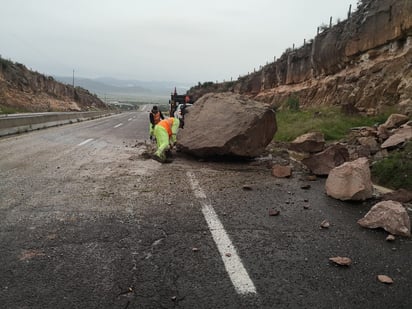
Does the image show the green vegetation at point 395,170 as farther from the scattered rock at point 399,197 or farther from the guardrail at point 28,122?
the guardrail at point 28,122

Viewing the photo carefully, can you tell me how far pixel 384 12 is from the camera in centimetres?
1597

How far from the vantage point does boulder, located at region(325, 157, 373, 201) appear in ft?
18.6

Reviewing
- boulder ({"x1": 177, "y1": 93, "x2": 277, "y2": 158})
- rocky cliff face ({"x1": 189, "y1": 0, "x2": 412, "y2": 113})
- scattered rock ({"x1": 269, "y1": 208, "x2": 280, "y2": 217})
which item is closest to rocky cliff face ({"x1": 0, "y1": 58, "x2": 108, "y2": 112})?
rocky cliff face ({"x1": 189, "y1": 0, "x2": 412, "y2": 113})

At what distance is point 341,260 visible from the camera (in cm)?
352

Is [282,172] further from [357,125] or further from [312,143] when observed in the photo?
[357,125]

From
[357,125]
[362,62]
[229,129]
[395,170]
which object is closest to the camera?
[395,170]

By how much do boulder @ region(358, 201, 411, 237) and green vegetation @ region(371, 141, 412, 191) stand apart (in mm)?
2258

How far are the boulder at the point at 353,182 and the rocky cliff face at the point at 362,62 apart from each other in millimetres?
6694

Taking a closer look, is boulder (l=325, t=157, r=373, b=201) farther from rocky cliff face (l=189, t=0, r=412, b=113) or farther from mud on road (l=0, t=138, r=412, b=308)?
rocky cliff face (l=189, t=0, r=412, b=113)

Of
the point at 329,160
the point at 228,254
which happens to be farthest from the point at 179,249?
the point at 329,160

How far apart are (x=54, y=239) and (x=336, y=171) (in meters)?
4.30

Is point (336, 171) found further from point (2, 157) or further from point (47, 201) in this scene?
point (2, 157)

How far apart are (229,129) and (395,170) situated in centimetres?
375

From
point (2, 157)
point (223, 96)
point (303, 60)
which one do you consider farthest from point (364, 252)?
point (303, 60)
